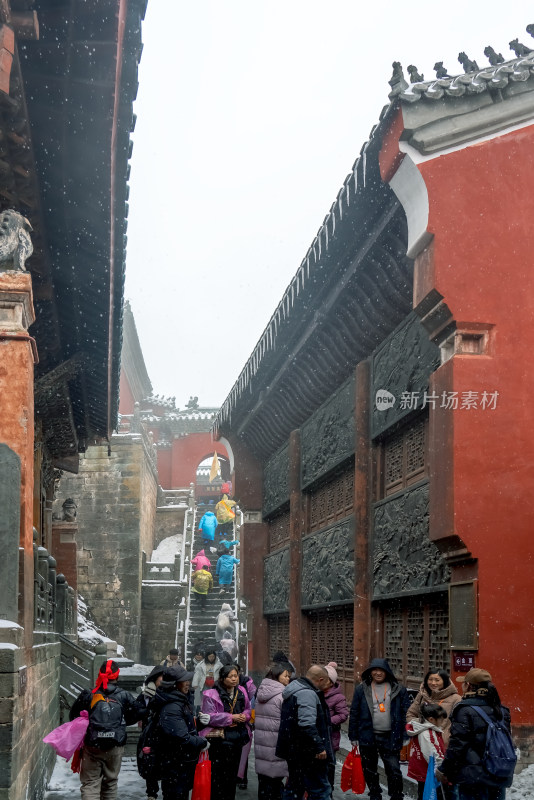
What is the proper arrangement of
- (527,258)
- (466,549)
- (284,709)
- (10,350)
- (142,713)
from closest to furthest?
(10,350)
(284,709)
(142,713)
(466,549)
(527,258)

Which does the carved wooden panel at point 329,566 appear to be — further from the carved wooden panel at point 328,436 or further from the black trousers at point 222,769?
the black trousers at point 222,769

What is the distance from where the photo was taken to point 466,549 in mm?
8359

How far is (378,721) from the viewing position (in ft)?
27.8

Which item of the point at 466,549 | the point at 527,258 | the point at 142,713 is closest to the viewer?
the point at 142,713

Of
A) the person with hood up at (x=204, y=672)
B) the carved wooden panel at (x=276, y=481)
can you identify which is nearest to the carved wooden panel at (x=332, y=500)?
the carved wooden panel at (x=276, y=481)

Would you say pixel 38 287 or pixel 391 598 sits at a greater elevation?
pixel 38 287

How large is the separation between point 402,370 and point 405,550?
1.94 metres

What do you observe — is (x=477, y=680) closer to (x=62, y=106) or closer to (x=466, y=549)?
(x=466, y=549)

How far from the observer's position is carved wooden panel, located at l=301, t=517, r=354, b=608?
514 inches

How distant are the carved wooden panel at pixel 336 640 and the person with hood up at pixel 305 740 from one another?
6208 mm

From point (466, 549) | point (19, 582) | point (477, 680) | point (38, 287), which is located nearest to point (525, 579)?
point (466, 549)

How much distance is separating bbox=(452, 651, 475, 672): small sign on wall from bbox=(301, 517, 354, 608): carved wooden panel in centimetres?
421

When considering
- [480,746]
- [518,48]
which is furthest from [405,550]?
[518,48]

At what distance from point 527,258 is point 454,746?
4601 mm
